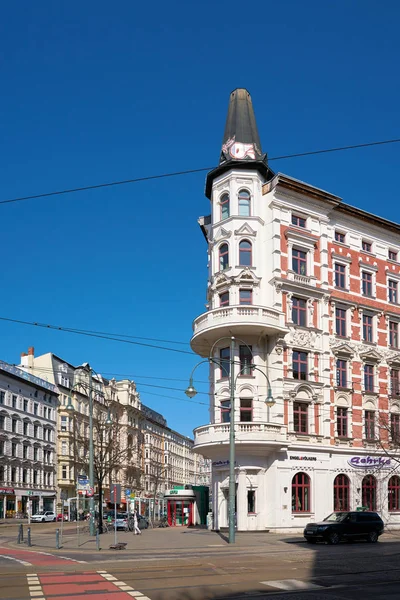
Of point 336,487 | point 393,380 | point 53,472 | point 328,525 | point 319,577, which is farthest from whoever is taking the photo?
point 53,472

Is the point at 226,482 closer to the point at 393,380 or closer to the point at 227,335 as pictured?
the point at 227,335

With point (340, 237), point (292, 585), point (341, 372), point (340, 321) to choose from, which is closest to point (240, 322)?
point (340, 321)

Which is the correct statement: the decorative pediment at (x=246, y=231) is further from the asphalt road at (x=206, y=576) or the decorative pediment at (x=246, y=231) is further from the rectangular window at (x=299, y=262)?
the asphalt road at (x=206, y=576)

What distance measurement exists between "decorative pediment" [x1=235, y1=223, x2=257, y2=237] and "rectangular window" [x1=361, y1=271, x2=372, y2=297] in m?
10.3

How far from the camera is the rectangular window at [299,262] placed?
4759 centimetres

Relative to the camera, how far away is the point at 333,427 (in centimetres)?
4719

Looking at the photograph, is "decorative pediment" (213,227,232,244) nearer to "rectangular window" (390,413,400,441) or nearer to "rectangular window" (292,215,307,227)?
"rectangular window" (292,215,307,227)

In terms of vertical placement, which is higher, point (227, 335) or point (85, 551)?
point (227, 335)

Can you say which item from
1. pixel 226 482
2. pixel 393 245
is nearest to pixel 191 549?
pixel 226 482

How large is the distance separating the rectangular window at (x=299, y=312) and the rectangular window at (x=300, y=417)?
5.25 m

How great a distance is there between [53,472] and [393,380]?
5388cm

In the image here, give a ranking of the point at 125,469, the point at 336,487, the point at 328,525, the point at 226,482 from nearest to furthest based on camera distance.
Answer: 1. the point at 328,525
2. the point at 226,482
3. the point at 336,487
4. the point at 125,469

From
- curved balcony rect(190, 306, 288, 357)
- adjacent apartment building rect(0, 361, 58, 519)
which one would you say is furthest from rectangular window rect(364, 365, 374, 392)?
adjacent apartment building rect(0, 361, 58, 519)

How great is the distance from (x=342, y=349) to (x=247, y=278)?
28.2 feet
